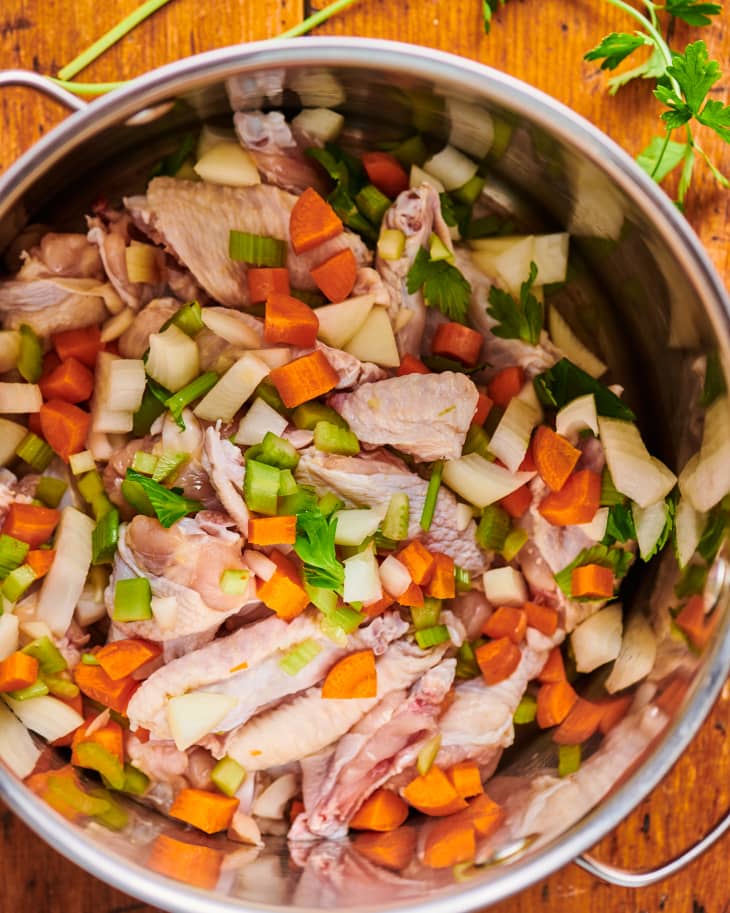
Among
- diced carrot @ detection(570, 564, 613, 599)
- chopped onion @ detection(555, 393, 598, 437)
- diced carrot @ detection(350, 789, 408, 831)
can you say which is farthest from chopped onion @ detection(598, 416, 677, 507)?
diced carrot @ detection(350, 789, 408, 831)

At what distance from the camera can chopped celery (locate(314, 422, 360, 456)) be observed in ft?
5.95

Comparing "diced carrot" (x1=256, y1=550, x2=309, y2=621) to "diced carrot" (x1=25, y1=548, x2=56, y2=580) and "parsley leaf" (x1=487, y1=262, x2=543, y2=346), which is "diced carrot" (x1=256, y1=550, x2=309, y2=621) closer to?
"diced carrot" (x1=25, y1=548, x2=56, y2=580)

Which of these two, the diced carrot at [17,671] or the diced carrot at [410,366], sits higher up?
the diced carrot at [410,366]

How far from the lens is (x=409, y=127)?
6.12ft

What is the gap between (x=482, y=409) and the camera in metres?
1.90

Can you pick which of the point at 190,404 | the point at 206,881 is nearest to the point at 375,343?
the point at 190,404

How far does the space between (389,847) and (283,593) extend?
0.55m

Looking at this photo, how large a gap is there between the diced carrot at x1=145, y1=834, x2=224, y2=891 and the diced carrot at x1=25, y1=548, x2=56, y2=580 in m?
0.56

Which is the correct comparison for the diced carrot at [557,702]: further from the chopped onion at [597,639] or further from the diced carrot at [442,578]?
the diced carrot at [442,578]

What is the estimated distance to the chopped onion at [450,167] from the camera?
6.22ft

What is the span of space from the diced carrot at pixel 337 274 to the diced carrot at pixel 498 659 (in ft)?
2.53

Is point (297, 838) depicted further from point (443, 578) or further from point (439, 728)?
point (443, 578)

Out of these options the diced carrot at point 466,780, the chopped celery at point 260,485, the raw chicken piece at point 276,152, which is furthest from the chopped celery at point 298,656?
the raw chicken piece at point 276,152

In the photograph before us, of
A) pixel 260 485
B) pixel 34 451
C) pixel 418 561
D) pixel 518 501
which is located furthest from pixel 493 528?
pixel 34 451
